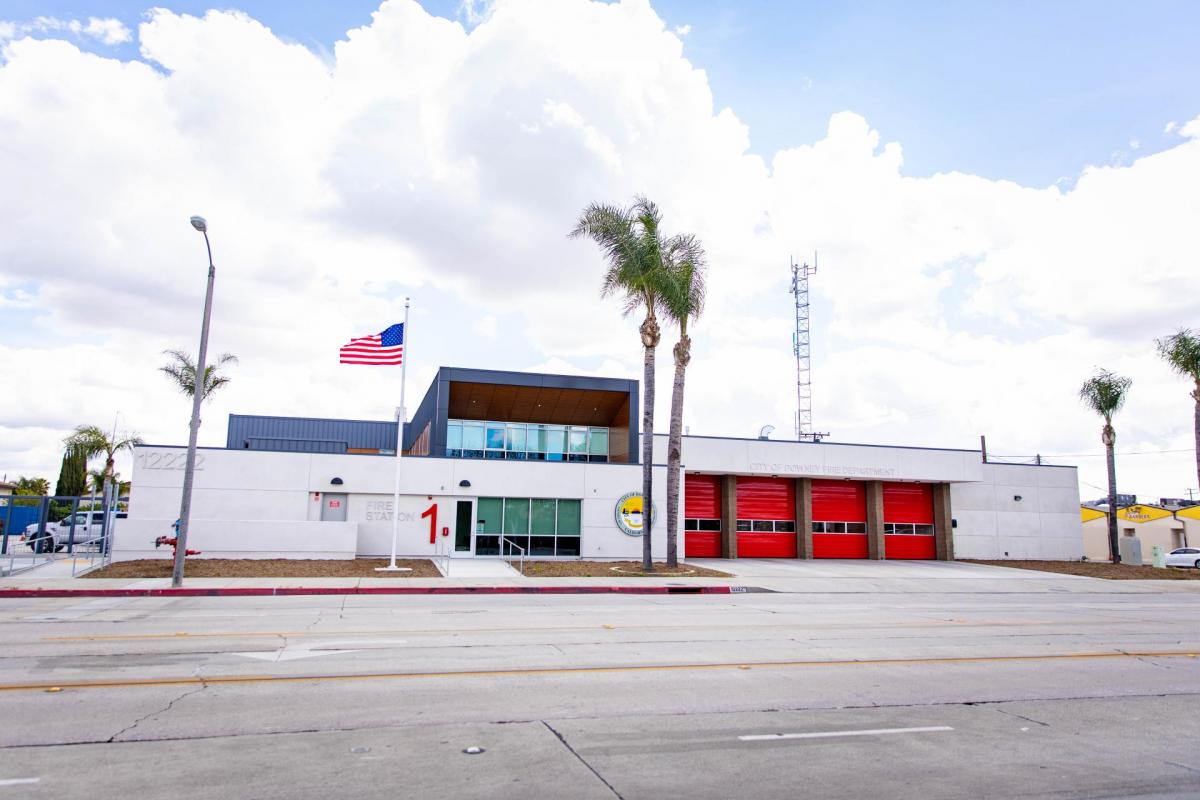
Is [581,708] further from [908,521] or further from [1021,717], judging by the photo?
[908,521]

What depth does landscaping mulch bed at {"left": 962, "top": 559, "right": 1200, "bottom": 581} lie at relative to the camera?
33.2 m

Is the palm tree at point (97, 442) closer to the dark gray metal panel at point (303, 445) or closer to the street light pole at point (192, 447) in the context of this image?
the dark gray metal panel at point (303, 445)

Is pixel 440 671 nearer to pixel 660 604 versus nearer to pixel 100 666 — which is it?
pixel 100 666

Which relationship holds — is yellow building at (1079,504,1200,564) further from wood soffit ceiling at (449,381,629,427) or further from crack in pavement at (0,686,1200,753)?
crack in pavement at (0,686,1200,753)

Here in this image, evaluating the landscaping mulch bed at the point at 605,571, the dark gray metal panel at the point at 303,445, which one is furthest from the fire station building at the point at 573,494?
the landscaping mulch bed at the point at 605,571

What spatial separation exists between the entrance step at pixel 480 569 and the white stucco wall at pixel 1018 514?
24.9 metres

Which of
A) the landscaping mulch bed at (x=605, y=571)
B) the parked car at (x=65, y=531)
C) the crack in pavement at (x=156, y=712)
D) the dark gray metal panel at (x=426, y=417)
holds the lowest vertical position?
A: the crack in pavement at (x=156, y=712)

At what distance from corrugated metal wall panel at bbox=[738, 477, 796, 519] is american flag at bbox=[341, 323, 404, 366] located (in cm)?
1832

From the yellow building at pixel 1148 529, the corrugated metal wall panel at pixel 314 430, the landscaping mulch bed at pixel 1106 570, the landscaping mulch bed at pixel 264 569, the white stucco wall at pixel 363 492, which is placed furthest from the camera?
the corrugated metal wall panel at pixel 314 430

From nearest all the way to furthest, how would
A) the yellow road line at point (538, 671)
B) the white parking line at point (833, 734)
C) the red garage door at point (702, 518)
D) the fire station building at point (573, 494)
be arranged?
the white parking line at point (833, 734), the yellow road line at point (538, 671), the fire station building at point (573, 494), the red garage door at point (702, 518)

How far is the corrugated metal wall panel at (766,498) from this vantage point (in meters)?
37.5

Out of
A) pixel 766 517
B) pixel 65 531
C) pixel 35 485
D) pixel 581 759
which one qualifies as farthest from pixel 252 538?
pixel 35 485

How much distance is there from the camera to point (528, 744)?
22.4 feet

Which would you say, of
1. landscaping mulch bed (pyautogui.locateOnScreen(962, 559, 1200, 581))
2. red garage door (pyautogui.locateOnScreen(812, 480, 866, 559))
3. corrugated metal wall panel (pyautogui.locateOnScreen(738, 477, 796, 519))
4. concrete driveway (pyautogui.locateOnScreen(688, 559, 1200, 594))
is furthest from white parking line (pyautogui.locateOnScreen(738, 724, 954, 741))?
red garage door (pyautogui.locateOnScreen(812, 480, 866, 559))
